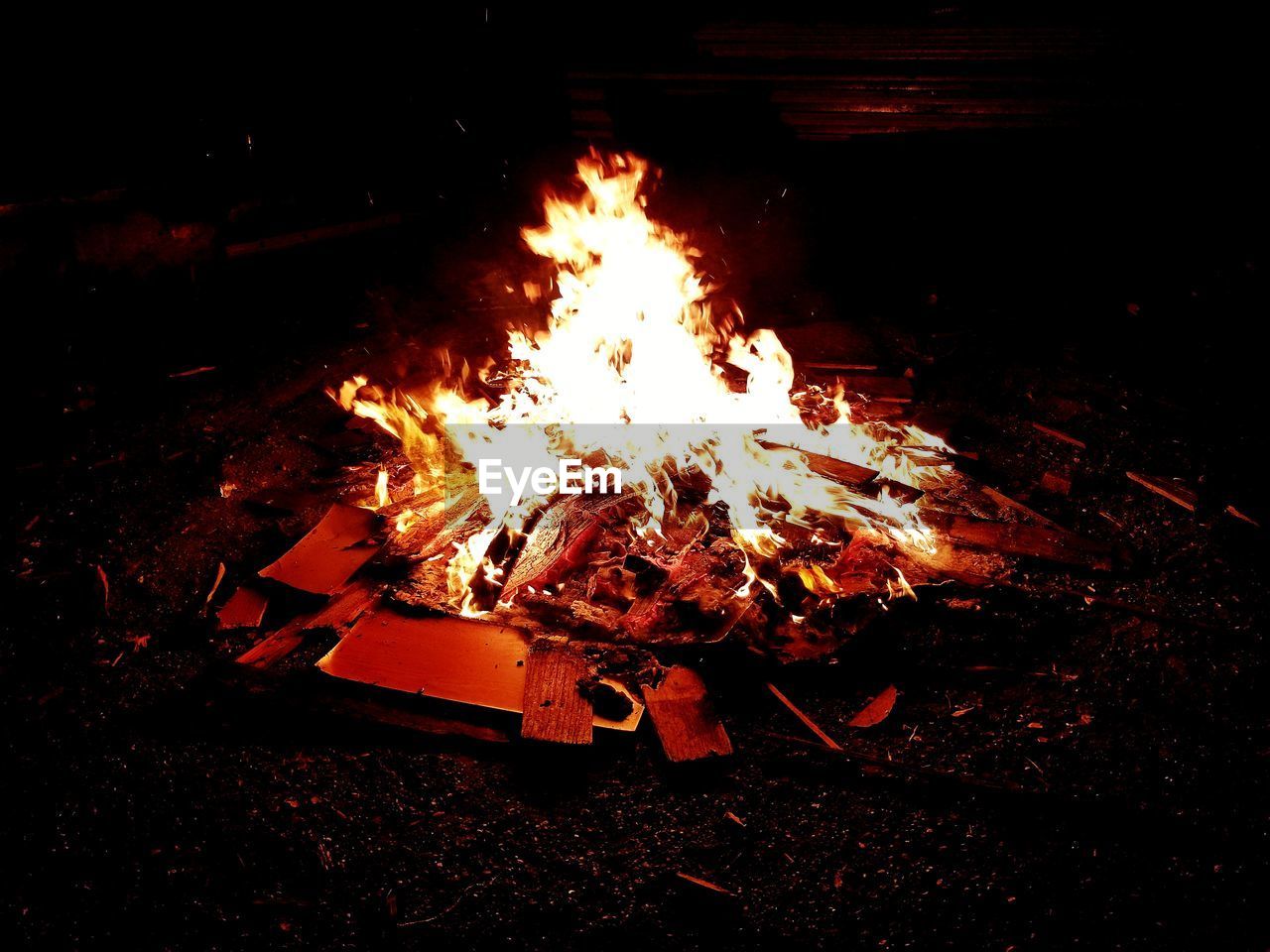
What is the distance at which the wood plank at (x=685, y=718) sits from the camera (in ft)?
9.25

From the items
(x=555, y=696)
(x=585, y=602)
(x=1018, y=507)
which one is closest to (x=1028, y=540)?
(x=1018, y=507)

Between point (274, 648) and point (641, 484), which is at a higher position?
point (641, 484)

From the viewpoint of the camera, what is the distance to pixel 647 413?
457 centimetres

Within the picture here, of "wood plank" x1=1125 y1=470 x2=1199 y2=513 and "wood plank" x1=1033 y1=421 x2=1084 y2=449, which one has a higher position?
"wood plank" x1=1033 y1=421 x2=1084 y2=449

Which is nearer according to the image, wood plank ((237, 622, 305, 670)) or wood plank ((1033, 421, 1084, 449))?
wood plank ((237, 622, 305, 670))

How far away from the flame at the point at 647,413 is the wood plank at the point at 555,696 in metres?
0.54

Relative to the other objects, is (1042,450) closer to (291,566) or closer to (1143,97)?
(1143,97)

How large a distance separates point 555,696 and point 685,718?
595 millimetres

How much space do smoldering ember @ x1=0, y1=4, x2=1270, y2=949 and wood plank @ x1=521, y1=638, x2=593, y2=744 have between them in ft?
0.07

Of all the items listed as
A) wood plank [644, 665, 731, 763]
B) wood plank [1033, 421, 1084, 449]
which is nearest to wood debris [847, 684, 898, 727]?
wood plank [644, 665, 731, 763]

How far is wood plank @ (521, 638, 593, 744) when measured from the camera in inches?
112

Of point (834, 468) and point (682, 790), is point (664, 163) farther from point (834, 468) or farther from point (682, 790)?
point (682, 790)

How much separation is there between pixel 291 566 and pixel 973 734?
11.6ft

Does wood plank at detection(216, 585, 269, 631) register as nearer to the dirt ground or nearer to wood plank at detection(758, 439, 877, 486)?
the dirt ground
